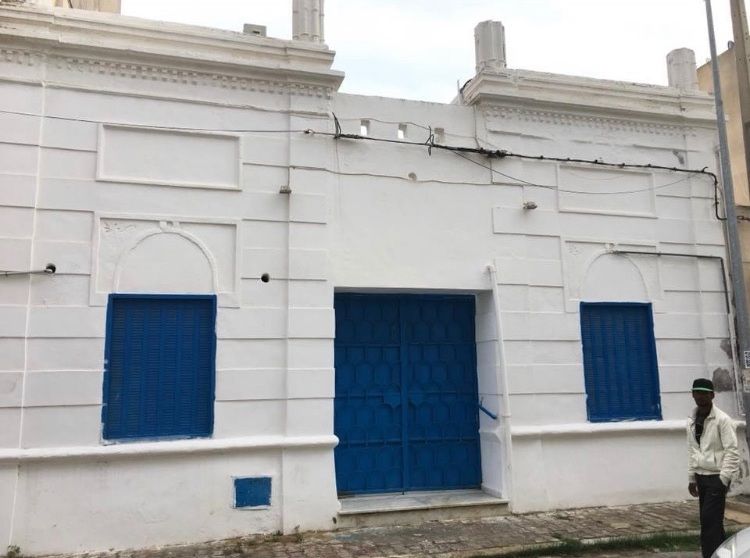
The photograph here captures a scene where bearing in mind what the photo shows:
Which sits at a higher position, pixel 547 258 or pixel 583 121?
pixel 583 121

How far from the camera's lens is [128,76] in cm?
748

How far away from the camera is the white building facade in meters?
6.83

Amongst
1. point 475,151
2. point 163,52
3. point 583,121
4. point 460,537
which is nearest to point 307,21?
point 163,52

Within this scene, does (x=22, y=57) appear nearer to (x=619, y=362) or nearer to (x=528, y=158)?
(x=528, y=158)

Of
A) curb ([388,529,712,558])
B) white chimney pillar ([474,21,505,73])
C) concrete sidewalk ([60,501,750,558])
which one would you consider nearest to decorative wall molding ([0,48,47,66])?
concrete sidewalk ([60,501,750,558])

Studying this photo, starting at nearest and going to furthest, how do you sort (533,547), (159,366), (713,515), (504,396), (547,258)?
(713,515), (533,547), (159,366), (504,396), (547,258)

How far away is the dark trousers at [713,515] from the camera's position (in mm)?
5402

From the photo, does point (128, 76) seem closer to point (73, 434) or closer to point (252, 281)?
point (252, 281)

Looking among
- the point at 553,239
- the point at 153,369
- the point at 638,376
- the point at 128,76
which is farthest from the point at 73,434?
the point at 638,376

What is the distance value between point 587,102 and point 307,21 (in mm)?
4084

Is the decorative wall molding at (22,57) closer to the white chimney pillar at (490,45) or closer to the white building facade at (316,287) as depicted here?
the white building facade at (316,287)

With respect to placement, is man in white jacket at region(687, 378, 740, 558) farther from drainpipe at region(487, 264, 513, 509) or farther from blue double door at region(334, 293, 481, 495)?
blue double door at region(334, 293, 481, 495)

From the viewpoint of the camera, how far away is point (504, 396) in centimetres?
802

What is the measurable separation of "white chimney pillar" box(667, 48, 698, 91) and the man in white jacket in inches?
244
